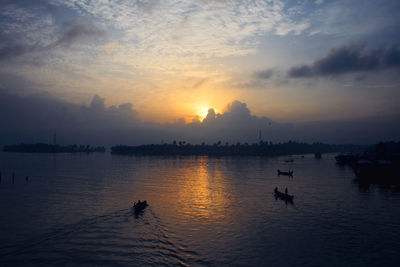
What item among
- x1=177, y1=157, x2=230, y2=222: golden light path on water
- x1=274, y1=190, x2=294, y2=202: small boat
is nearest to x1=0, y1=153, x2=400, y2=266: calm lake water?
x1=177, y1=157, x2=230, y2=222: golden light path on water

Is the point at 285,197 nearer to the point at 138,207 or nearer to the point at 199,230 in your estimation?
the point at 199,230

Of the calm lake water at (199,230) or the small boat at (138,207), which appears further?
the small boat at (138,207)

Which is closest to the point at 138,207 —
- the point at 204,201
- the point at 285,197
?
the point at 204,201

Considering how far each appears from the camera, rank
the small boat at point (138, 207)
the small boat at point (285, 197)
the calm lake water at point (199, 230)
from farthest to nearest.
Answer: the small boat at point (285, 197) < the small boat at point (138, 207) < the calm lake water at point (199, 230)

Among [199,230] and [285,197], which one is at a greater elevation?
[285,197]

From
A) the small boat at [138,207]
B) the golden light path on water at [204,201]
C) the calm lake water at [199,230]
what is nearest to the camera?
the calm lake water at [199,230]

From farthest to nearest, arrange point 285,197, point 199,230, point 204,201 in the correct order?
point 204,201, point 285,197, point 199,230

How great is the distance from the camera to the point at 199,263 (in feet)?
72.2

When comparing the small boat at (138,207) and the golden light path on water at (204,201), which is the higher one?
the small boat at (138,207)

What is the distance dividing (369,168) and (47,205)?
75.5m

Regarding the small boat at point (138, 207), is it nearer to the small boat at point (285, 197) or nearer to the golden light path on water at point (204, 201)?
the golden light path on water at point (204, 201)

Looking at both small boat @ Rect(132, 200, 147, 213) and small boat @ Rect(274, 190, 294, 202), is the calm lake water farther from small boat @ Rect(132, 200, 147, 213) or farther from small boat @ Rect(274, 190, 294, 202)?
small boat @ Rect(274, 190, 294, 202)

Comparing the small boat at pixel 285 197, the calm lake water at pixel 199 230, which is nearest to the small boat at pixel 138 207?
the calm lake water at pixel 199 230

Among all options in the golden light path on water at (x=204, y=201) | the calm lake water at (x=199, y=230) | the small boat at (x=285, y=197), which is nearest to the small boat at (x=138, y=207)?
the calm lake water at (x=199, y=230)
